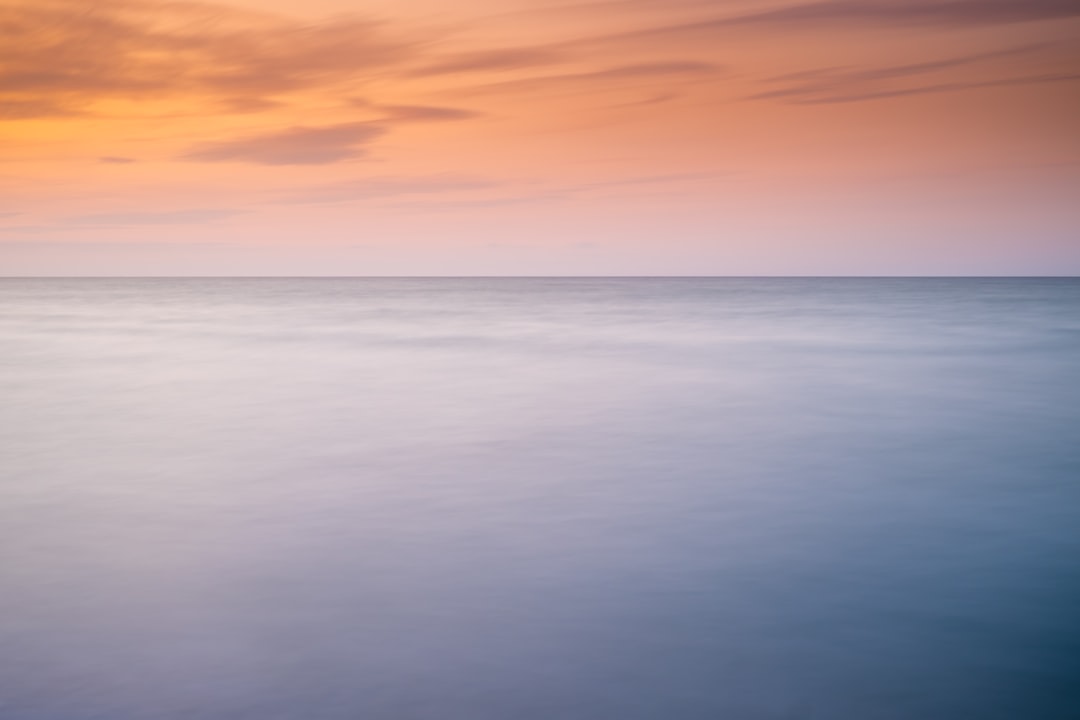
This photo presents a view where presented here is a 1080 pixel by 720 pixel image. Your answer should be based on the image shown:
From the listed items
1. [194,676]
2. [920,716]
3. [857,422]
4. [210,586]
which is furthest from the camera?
[857,422]

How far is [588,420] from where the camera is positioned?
14.9 meters

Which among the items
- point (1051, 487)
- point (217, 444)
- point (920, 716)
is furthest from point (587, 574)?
point (217, 444)

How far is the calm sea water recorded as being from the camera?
197 inches

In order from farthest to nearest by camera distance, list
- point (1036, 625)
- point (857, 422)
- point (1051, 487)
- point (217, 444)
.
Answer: point (857, 422)
point (217, 444)
point (1051, 487)
point (1036, 625)

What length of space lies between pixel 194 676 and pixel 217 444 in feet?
26.7

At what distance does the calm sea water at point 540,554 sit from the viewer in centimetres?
502

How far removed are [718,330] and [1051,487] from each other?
28215mm

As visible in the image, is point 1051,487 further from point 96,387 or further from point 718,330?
point 718,330

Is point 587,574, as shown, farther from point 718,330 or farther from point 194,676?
point 718,330

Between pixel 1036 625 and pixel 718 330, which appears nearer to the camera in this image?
pixel 1036 625

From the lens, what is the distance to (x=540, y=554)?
7465 mm

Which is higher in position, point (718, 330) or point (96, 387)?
point (718, 330)

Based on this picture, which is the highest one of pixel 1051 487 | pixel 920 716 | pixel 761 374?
pixel 761 374

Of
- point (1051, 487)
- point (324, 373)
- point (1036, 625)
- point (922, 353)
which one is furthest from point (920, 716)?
point (922, 353)
